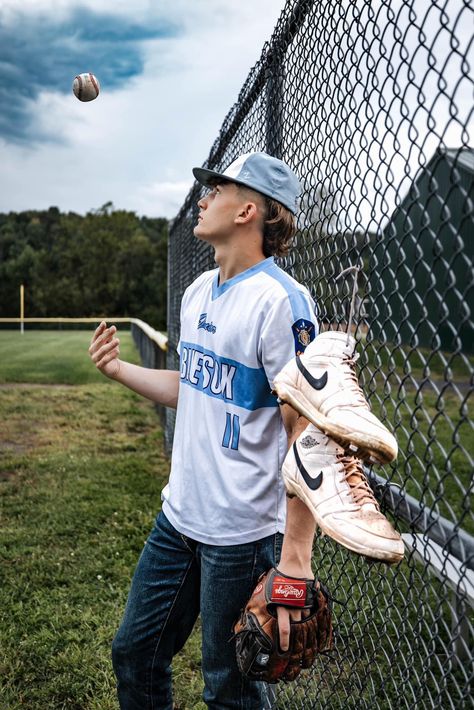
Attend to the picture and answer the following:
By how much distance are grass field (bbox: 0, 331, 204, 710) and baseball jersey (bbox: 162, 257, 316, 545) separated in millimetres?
1436

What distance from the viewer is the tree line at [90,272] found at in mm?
59812

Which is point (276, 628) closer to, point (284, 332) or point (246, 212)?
point (284, 332)

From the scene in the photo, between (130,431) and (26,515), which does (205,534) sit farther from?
(130,431)

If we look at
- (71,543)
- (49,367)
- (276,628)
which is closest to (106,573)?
(71,543)

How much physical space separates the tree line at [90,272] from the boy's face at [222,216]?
5555 centimetres

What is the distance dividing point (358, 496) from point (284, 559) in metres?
0.43

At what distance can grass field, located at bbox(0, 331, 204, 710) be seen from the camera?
10.6 feet

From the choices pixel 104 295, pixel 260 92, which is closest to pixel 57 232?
pixel 104 295

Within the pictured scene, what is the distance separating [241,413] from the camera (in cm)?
209

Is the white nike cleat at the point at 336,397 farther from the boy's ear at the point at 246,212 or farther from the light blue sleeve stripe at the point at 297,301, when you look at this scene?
the boy's ear at the point at 246,212

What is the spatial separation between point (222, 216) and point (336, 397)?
1.00 metres

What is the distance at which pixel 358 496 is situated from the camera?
1.43 meters

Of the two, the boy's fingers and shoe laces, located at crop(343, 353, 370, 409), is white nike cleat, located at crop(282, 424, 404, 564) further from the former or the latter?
the boy's fingers

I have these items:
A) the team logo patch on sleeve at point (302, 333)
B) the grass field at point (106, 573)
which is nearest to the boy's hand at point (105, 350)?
the team logo patch on sleeve at point (302, 333)
